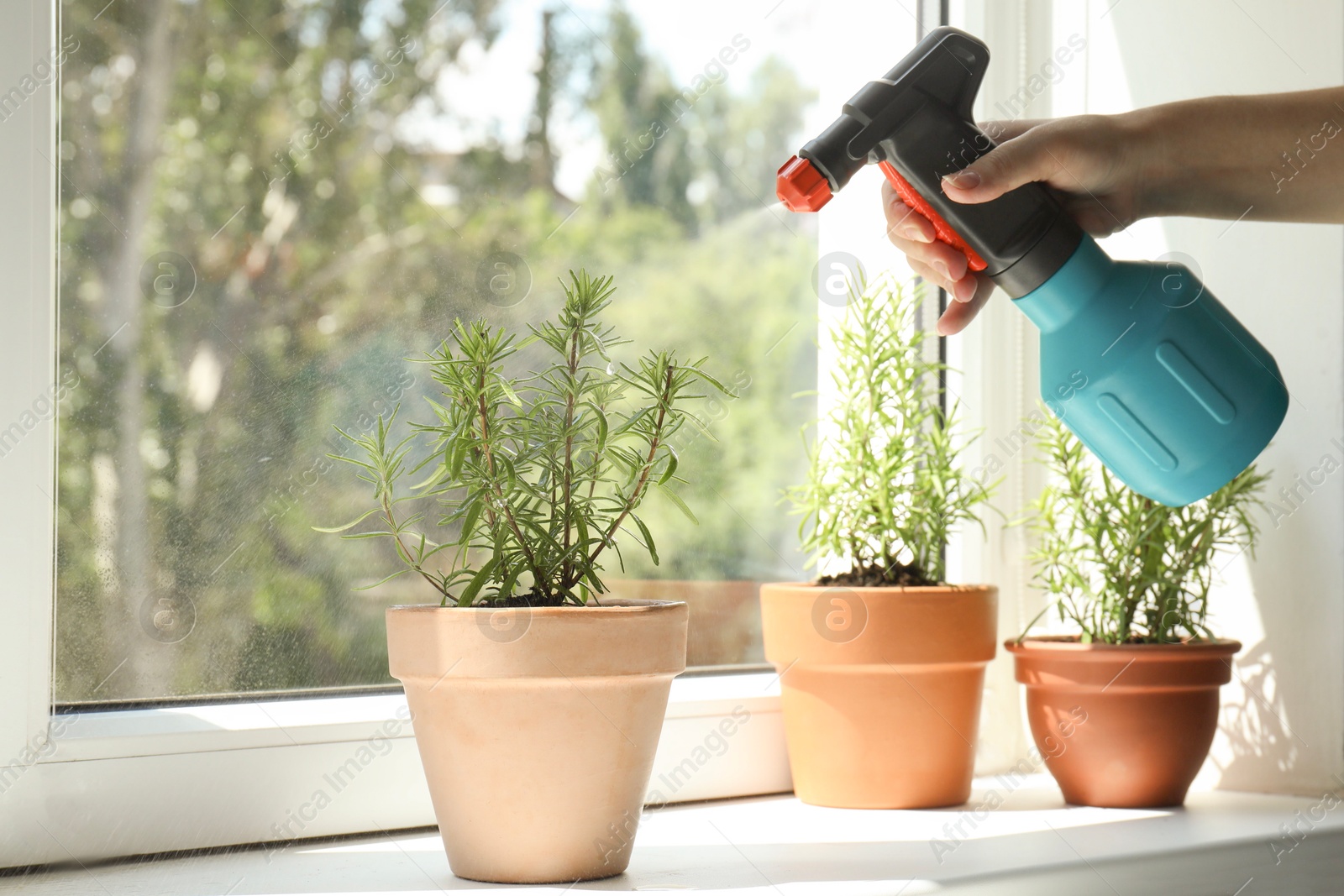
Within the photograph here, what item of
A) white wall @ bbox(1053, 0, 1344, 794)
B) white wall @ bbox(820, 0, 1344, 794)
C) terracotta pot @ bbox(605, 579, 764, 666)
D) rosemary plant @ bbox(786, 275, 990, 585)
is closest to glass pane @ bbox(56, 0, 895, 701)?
terracotta pot @ bbox(605, 579, 764, 666)

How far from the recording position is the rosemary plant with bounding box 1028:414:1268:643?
1047mm

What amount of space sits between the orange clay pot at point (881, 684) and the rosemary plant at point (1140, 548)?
0.11 metres

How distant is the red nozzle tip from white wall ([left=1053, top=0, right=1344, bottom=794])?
23.6 inches

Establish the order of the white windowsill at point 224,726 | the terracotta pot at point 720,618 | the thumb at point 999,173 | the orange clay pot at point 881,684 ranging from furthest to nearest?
the terracotta pot at point 720,618 → the orange clay pot at point 881,684 → the white windowsill at point 224,726 → the thumb at point 999,173

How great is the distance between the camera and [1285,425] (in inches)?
42.4

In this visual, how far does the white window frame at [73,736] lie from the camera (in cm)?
79

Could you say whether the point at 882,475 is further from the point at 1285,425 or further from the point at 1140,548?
the point at 1285,425

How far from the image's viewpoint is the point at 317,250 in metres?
0.97

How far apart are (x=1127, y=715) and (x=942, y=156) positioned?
0.56 metres

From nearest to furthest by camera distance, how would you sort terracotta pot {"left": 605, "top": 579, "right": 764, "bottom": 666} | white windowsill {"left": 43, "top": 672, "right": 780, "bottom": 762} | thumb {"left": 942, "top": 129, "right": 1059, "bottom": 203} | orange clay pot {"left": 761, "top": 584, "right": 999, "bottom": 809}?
1. thumb {"left": 942, "top": 129, "right": 1059, "bottom": 203}
2. white windowsill {"left": 43, "top": 672, "right": 780, "bottom": 762}
3. orange clay pot {"left": 761, "top": 584, "right": 999, "bottom": 809}
4. terracotta pot {"left": 605, "top": 579, "right": 764, "bottom": 666}

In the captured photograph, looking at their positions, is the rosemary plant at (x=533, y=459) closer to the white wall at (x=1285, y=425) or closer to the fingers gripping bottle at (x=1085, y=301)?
the fingers gripping bottle at (x=1085, y=301)

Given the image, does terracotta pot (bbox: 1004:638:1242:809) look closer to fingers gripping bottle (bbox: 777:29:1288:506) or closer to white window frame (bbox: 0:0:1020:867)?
fingers gripping bottle (bbox: 777:29:1288:506)

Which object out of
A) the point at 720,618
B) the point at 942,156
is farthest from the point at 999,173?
the point at 720,618

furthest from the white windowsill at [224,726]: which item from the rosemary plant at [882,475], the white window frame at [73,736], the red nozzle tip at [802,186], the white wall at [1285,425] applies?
the white wall at [1285,425]
